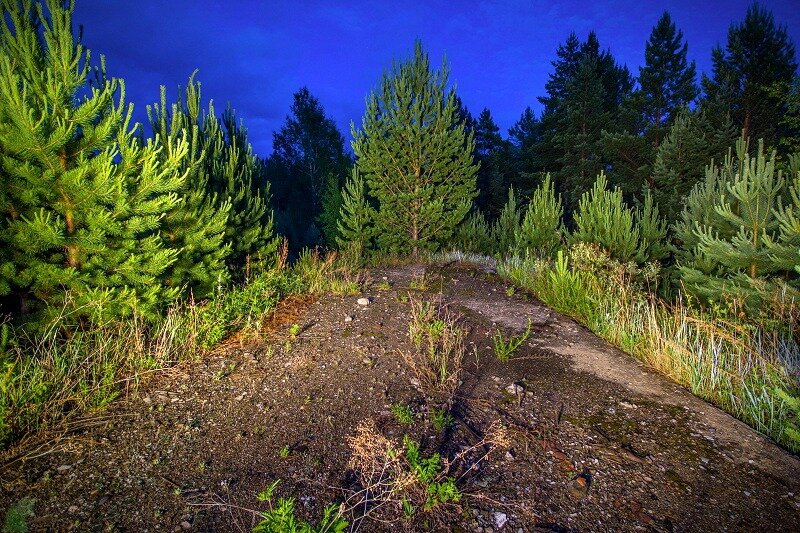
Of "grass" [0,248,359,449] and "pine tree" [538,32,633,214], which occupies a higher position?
"pine tree" [538,32,633,214]

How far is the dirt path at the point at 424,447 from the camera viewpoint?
2.02 metres

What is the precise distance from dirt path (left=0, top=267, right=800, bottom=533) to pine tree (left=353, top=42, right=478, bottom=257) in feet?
23.5

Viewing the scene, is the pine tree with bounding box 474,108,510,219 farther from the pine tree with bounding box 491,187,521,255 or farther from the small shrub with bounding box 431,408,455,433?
the small shrub with bounding box 431,408,455,433

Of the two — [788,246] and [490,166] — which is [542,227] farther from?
[490,166]

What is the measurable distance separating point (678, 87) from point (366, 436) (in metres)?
26.8

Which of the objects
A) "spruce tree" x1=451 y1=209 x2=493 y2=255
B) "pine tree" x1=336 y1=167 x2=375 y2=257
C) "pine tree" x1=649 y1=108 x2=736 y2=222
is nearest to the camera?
"pine tree" x1=336 y1=167 x2=375 y2=257

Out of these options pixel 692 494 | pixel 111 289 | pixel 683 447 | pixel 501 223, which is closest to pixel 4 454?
pixel 111 289

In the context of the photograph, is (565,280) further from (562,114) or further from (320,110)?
(320,110)

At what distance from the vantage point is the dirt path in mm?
2021

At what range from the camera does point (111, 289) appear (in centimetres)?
348

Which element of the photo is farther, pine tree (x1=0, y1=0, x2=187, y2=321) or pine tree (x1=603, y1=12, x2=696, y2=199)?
pine tree (x1=603, y1=12, x2=696, y2=199)

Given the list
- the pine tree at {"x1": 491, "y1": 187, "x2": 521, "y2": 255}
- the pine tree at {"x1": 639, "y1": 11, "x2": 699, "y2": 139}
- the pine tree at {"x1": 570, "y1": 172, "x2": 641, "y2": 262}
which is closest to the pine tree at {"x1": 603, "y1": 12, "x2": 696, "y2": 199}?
the pine tree at {"x1": 639, "y1": 11, "x2": 699, "y2": 139}

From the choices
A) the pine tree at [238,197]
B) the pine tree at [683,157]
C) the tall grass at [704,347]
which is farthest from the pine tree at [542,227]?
the pine tree at [683,157]

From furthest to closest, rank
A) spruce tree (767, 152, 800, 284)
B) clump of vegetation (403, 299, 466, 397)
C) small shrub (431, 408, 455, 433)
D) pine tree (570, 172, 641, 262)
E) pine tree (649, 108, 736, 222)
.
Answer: pine tree (649, 108, 736, 222)
pine tree (570, 172, 641, 262)
spruce tree (767, 152, 800, 284)
clump of vegetation (403, 299, 466, 397)
small shrub (431, 408, 455, 433)
